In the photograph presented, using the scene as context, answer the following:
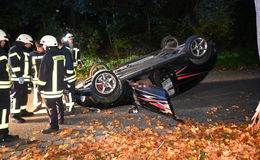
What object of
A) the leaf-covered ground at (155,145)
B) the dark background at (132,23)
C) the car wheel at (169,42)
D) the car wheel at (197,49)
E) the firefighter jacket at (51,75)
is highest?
the dark background at (132,23)

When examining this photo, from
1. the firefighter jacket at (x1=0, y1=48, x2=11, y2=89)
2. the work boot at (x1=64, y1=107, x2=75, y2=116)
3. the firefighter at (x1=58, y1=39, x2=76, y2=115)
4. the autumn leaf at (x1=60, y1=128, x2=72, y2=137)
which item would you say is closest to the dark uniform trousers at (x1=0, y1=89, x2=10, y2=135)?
the firefighter jacket at (x1=0, y1=48, x2=11, y2=89)

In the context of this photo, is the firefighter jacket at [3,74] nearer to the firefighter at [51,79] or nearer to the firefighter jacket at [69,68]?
the firefighter at [51,79]

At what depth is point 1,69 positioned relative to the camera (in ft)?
17.5

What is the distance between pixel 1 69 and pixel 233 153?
4.55 metres

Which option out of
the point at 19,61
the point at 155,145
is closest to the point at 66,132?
the point at 155,145

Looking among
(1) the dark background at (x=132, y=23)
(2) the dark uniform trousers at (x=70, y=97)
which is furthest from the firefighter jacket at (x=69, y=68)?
(1) the dark background at (x=132, y=23)

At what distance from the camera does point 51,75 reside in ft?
18.6

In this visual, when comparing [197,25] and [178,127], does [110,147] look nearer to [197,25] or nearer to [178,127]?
[178,127]

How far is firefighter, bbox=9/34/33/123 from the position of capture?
21.4 ft

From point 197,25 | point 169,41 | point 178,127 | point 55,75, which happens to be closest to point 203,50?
point 169,41

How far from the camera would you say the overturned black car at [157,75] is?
21.7 ft

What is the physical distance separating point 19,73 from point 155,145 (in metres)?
3.99

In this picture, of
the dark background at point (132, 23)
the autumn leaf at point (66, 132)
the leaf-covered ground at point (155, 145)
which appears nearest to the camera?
the leaf-covered ground at point (155, 145)

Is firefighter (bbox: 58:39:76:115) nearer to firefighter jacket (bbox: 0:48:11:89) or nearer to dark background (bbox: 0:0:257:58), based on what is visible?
firefighter jacket (bbox: 0:48:11:89)
